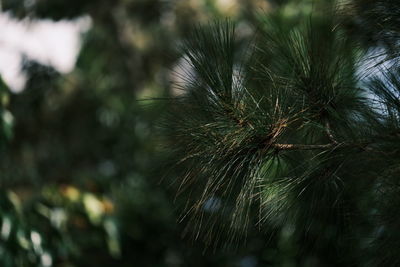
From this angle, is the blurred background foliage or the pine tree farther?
the blurred background foliage

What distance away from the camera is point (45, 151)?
299 inches

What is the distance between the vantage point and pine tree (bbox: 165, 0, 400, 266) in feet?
6.00

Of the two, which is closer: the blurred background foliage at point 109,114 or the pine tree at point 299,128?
the pine tree at point 299,128

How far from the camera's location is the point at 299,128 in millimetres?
1875

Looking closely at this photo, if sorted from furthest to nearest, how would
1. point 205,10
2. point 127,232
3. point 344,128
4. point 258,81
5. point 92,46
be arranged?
1. point 92,46
2. point 205,10
3. point 127,232
4. point 258,81
5. point 344,128

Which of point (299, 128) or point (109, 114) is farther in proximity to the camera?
point (109, 114)

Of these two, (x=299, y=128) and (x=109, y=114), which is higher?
(x=299, y=128)

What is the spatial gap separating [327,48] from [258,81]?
0.21m

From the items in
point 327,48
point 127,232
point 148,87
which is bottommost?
point 127,232

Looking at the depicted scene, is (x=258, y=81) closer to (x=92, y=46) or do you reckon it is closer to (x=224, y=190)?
(x=224, y=190)

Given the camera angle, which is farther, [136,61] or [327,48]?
[136,61]

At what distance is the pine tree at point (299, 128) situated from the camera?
1.83 meters

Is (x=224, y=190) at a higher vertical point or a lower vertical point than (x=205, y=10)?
lower

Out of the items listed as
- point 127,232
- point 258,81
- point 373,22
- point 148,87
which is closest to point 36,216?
point 127,232
